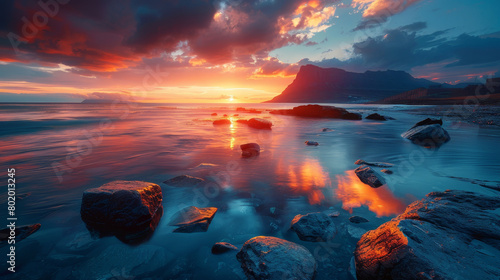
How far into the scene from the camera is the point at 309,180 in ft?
19.4

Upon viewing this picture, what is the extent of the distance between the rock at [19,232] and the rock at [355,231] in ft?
18.9

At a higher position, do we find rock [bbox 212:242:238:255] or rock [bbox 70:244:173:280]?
rock [bbox 212:242:238:255]

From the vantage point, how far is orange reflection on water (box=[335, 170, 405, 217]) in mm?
4090

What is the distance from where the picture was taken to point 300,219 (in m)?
3.49

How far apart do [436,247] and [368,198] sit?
7.59ft

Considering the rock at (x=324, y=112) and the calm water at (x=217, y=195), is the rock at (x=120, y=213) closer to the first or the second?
the calm water at (x=217, y=195)

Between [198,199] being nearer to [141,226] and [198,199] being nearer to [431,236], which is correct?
[141,226]

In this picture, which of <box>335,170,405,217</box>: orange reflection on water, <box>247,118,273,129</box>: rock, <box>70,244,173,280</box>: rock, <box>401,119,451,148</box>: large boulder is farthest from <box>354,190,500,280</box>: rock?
<box>247,118,273,129</box>: rock

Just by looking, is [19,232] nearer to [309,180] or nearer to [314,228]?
[314,228]

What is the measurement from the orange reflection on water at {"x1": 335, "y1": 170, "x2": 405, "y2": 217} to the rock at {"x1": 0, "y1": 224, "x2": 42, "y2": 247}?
6.15 metres

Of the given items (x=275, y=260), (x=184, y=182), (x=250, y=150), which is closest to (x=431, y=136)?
(x=250, y=150)

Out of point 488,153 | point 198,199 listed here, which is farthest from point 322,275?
point 488,153

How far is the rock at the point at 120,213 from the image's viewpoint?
11.6ft

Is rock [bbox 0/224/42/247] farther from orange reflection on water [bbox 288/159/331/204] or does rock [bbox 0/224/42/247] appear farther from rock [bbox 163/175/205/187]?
orange reflection on water [bbox 288/159/331/204]
